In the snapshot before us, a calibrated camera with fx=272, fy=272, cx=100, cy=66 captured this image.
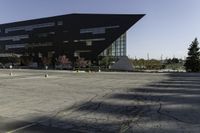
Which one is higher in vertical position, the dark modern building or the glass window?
the glass window

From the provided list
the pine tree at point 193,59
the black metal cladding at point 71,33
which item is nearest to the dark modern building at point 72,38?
the black metal cladding at point 71,33

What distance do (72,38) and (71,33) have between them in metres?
1.65

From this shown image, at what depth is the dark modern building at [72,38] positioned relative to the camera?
81.4m

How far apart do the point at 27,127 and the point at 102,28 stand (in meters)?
76.4

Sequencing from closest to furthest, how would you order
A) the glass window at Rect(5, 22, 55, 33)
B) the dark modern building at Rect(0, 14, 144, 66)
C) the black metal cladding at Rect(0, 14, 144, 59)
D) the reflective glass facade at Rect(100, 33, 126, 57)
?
the black metal cladding at Rect(0, 14, 144, 59)
the dark modern building at Rect(0, 14, 144, 66)
the reflective glass facade at Rect(100, 33, 126, 57)
the glass window at Rect(5, 22, 55, 33)

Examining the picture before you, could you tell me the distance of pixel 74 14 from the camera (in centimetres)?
8769

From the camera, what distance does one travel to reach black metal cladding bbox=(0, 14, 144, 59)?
8112 centimetres

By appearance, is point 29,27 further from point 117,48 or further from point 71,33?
point 117,48

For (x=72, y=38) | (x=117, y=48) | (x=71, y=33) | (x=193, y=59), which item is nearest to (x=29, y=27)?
(x=71, y=33)

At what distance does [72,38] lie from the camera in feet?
292

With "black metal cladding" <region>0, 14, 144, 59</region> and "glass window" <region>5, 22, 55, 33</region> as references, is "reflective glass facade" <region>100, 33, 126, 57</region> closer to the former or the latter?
"black metal cladding" <region>0, 14, 144, 59</region>

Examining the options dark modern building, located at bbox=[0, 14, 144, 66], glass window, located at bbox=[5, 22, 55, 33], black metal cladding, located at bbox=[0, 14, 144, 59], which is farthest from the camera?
glass window, located at bbox=[5, 22, 55, 33]

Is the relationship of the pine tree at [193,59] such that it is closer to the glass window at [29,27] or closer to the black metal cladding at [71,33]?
the black metal cladding at [71,33]

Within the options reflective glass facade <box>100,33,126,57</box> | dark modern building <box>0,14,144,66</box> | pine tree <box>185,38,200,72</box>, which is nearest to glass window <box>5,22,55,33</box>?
dark modern building <box>0,14,144,66</box>
